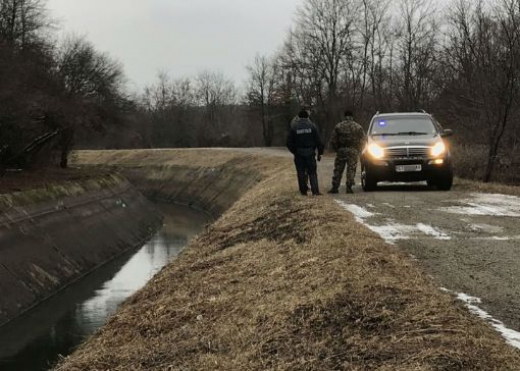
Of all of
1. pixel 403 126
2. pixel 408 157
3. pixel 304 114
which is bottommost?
pixel 408 157

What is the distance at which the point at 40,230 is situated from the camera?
843 inches

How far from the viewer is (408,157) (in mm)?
15711

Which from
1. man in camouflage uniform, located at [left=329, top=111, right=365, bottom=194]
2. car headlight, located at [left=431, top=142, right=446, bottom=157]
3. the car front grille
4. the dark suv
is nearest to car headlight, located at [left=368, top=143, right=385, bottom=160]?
the dark suv

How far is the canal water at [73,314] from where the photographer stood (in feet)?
41.9

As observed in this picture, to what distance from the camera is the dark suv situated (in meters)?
15.7

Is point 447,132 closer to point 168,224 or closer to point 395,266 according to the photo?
point 395,266

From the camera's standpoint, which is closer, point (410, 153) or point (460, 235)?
point (460, 235)

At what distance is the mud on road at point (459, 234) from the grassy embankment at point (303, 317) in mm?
403

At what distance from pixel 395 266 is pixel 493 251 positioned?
6.70ft

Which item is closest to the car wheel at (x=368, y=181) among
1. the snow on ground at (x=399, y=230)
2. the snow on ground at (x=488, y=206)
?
the snow on ground at (x=488, y=206)

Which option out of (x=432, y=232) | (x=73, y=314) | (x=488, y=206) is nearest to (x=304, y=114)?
(x=488, y=206)

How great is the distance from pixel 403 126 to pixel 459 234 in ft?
23.8

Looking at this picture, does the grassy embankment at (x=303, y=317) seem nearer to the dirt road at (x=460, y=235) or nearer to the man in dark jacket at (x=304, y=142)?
the dirt road at (x=460, y=235)

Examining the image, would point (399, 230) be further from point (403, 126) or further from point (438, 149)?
point (403, 126)
